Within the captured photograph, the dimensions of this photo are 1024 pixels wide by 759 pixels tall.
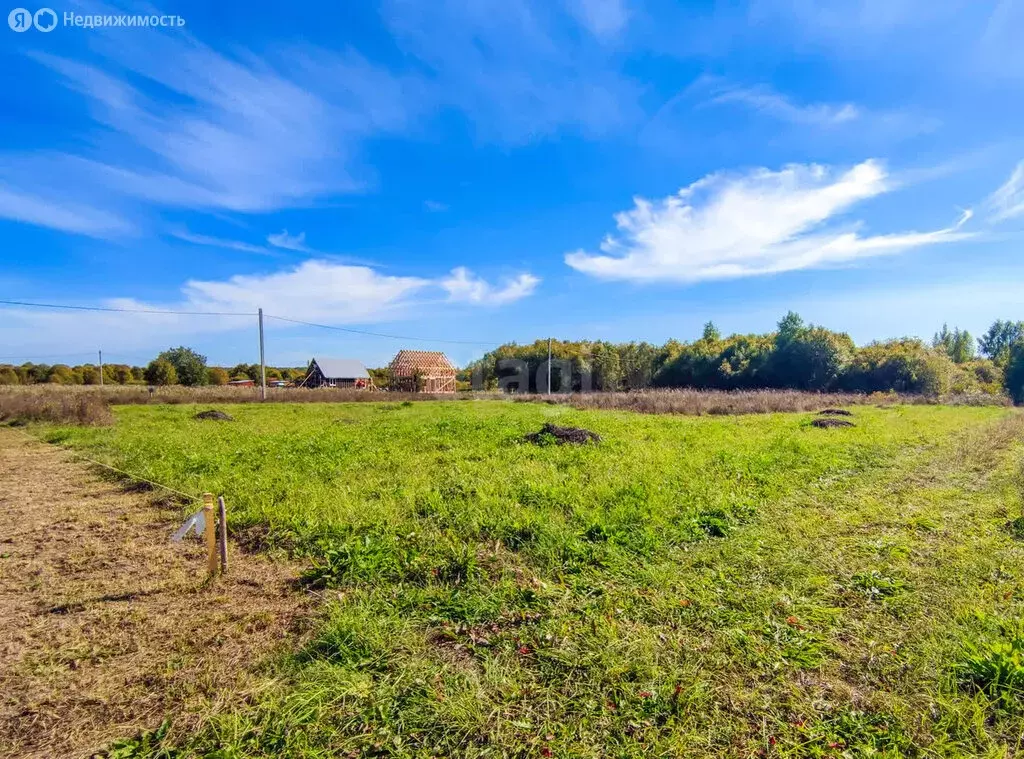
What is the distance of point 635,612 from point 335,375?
5234 centimetres

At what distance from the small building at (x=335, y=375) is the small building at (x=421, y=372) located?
468cm

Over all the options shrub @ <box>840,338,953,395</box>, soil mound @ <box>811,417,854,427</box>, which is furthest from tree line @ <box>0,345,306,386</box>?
shrub @ <box>840,338,953,395</box>

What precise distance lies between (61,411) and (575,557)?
18940 millimetres

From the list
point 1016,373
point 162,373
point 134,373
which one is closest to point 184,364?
point 162,373

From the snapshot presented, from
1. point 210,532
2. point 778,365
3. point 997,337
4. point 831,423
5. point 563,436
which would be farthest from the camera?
point 997,337

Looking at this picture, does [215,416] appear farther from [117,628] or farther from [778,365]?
[778,365]

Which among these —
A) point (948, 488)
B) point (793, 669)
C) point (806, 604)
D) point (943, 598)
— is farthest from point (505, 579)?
point (948, 488)

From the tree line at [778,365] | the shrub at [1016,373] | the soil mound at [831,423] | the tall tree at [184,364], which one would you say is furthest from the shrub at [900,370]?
the tall tree at [184,364]

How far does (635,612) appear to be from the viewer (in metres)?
3.46

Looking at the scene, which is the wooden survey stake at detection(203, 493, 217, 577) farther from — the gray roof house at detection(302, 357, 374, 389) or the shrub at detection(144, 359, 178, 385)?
the gray roof house at detection(302, 357, 374, 389)

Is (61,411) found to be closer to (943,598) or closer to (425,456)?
(425,456)

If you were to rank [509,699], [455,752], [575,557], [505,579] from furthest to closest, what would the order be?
[575,557], [505,579], [509,699], [455,752]

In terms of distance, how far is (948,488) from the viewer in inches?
276

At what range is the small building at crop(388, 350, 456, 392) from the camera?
44.1 meters
